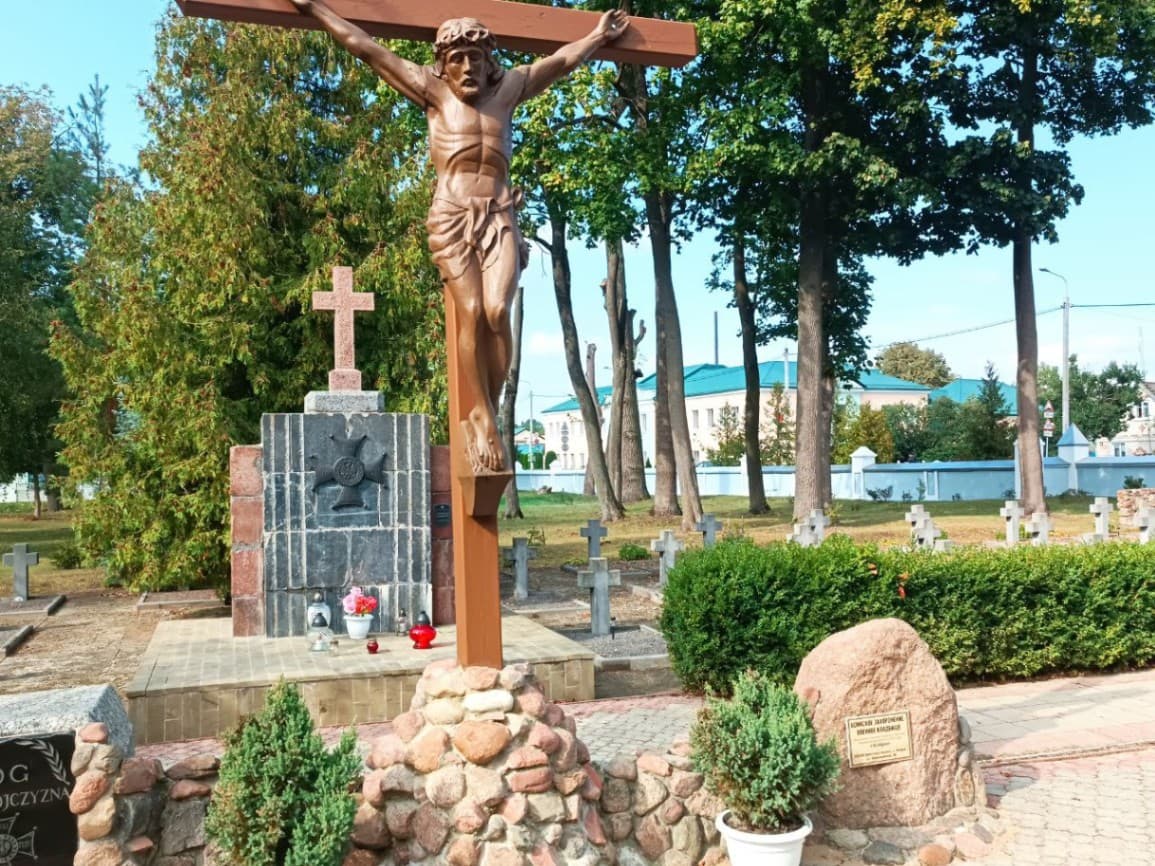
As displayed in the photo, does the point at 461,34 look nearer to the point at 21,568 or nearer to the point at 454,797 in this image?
the point at 454,797

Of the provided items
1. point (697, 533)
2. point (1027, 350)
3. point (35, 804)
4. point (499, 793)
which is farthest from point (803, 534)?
point (35, 804)

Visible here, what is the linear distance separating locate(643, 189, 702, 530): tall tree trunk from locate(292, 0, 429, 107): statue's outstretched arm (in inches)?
683

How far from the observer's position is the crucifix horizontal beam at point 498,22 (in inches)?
186

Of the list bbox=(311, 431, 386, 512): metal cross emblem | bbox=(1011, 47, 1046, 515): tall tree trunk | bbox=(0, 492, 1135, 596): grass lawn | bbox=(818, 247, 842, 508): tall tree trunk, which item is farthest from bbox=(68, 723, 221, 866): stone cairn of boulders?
bbox=(1011, 47, 1046, 515): tall tree trunk

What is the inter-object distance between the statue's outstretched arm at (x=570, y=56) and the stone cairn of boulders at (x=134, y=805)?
3531 millimetres

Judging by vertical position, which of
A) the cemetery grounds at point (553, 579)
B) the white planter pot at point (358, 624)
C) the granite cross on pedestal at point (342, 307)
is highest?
the granite cross on pedestal at point (342, 307)

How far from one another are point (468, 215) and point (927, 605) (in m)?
5.78

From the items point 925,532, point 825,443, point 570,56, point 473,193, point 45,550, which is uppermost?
point 570,56

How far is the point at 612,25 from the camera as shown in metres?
5.23

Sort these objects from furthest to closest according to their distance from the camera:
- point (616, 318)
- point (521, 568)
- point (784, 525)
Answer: point (616, 318), point (784, 525), point (521, 568)

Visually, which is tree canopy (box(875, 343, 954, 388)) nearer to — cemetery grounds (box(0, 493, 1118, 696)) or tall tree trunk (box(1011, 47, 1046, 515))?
cemetery grounds (box(0, 493, 1118, 696))

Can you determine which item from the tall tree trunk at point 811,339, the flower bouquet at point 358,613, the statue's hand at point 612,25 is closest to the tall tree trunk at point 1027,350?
the tall tree trunk at point 811,339

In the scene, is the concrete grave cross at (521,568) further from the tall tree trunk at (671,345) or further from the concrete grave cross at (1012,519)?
the concrete grave cross at (1012,519)

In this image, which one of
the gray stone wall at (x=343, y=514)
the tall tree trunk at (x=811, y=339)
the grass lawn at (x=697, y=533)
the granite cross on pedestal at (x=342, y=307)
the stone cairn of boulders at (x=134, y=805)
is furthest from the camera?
the tall tree trunk at (x=811, y=339)
